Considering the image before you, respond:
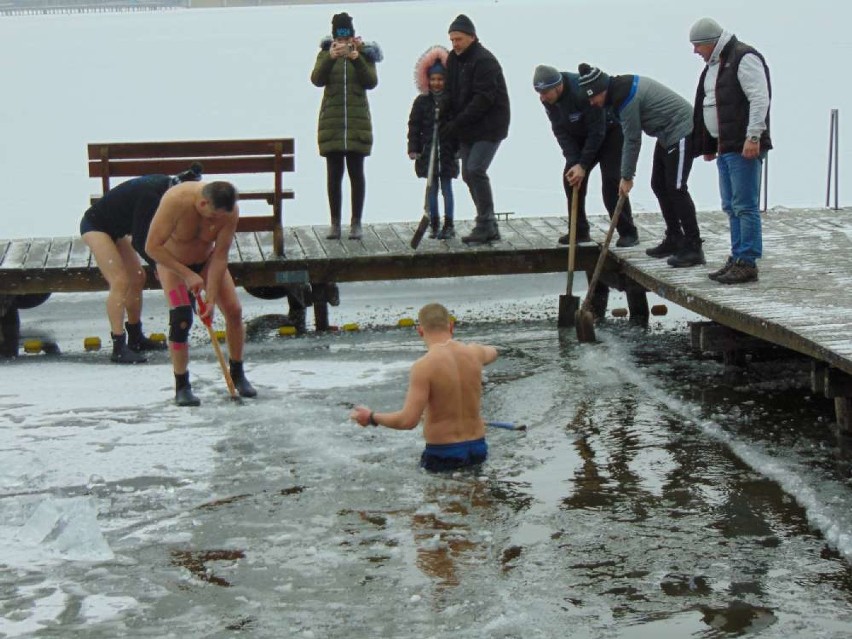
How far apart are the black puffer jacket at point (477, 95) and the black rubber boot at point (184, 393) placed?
327 centimetres

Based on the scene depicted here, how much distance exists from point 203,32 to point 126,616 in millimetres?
56222

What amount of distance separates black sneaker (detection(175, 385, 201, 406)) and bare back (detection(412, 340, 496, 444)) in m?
2.12

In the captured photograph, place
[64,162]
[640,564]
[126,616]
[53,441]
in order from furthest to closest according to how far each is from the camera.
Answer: [64,162]
[53,441]
[640,564]
[126,616]

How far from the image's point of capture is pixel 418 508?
255 inches

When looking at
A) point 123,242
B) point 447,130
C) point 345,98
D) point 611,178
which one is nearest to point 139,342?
point 123,242

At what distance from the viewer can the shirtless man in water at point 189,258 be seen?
822 centimetres

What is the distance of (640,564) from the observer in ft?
18.8

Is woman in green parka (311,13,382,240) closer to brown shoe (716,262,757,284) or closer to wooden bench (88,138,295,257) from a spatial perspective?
wooden bench (88,138,295,257)

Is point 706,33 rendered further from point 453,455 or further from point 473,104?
point 453,455

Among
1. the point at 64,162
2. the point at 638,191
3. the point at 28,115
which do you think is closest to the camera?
the point at 638,191

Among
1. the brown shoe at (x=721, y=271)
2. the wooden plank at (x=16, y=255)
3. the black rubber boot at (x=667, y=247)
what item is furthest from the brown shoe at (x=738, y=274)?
the wooden plank at (x=16, y=255)

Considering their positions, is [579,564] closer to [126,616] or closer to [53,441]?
[126,616]

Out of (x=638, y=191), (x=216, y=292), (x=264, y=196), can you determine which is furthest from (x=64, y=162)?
(x=216, y=292)

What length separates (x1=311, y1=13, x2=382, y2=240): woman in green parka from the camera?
1084cm
